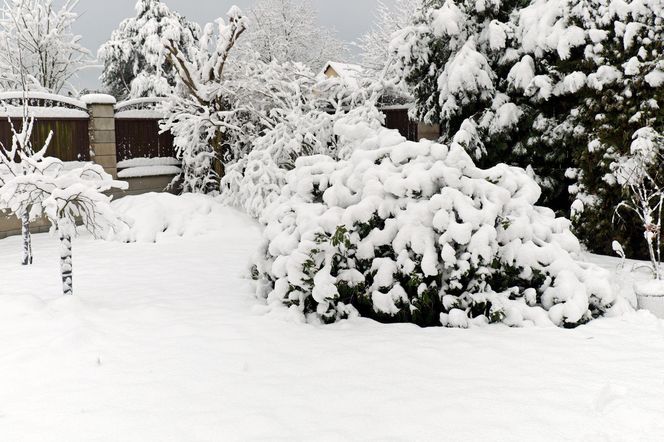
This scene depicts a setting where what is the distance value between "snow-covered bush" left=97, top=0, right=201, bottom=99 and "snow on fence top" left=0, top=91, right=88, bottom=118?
13582 mm

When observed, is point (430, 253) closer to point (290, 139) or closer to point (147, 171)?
point (290, 139)

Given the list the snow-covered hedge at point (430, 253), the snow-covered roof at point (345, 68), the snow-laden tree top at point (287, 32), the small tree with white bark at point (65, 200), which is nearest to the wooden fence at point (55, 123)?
the small tree with white bark at point (65, 200)

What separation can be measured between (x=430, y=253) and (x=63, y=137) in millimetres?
8340

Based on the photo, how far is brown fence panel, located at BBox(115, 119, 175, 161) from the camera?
1160 cm

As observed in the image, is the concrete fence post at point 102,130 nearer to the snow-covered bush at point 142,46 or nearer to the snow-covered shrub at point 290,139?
the snow-covered shrub at point 290,139

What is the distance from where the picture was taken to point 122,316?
4.88m

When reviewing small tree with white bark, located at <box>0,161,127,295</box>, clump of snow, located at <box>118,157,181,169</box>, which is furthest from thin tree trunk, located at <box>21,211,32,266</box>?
clump of snow, located at <box>118,157,181,169</box>

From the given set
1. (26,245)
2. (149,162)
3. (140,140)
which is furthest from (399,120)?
(26,245)

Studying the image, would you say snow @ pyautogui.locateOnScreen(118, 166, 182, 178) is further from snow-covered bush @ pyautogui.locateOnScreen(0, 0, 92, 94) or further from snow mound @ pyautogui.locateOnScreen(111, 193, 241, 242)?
snow-covered bush @ pyautogui.locateOnScreen(0, 0, 92, 94)

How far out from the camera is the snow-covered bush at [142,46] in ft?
79.3

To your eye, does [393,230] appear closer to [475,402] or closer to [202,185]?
[475,402]

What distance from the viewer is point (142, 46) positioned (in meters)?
25.5

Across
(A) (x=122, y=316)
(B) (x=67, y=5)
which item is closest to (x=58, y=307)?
(A) (x=122, y=316)

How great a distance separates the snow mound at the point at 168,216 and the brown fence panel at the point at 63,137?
4.40 ft
